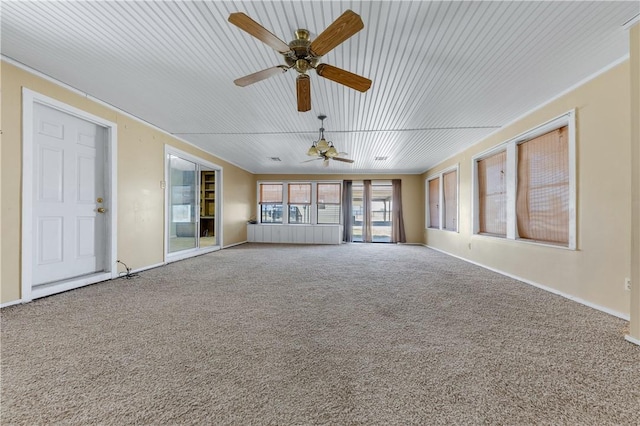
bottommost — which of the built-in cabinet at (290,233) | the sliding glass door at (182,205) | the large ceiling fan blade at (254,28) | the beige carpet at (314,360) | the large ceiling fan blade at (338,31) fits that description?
the beige carpet at (314,360)

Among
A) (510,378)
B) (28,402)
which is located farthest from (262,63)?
(510,378)

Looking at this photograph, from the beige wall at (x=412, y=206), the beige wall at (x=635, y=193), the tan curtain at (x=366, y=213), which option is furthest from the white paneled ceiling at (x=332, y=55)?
the tan curtain at (x=366, y=213)

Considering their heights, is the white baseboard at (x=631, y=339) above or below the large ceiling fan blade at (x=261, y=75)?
below

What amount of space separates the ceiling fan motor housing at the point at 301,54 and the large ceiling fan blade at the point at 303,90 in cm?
16

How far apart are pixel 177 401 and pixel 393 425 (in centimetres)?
105

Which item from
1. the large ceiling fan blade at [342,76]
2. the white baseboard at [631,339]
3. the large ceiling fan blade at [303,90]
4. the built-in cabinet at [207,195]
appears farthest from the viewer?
the built-in cabinet at [207,195]

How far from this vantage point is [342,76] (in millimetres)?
A: 2336

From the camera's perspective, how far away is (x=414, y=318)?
7.87ft

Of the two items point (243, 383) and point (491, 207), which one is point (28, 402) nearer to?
point (243, 383)

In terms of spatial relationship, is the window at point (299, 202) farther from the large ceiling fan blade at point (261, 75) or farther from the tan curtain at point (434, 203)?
the large ceiling fan blade at point (261, 75)

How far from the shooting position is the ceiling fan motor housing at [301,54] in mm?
2119

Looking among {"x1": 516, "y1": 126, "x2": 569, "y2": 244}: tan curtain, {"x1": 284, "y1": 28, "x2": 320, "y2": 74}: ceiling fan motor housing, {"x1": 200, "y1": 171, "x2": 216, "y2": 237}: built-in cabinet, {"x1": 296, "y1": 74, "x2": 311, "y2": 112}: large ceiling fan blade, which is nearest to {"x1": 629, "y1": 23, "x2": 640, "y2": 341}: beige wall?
{"x1": 516, "y1": 126, "x2": 569, "y2": 244}: tan curtain

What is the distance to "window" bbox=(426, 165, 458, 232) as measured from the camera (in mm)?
6633

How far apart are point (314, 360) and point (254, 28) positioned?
2.24 meters
